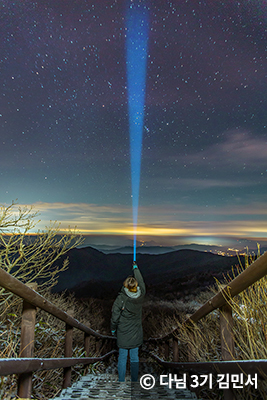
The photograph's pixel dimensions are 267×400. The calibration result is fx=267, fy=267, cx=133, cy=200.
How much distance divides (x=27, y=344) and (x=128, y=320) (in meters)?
2.84

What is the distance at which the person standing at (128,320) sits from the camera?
4634mm


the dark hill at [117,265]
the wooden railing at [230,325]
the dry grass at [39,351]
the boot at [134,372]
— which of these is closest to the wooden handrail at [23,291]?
the dry grass at [39,351]

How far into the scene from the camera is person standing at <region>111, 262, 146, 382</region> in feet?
15.2

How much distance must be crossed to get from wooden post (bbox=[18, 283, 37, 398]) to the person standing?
245 centimetres

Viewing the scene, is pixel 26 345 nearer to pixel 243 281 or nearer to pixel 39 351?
pixel 243 281

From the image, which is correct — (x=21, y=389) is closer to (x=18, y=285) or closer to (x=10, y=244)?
(x=18, y=285)

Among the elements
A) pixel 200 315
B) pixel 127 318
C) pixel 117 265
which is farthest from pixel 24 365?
pixel 117 265

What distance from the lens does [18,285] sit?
6.57ft

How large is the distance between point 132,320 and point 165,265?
6693 cm

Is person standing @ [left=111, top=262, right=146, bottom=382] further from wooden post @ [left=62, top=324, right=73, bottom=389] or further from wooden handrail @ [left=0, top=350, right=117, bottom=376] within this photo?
wooden handrail @ [left=0, top=350, right=117, bottom=376]

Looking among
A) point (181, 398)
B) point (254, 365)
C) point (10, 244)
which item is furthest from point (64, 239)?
point (254, 365)

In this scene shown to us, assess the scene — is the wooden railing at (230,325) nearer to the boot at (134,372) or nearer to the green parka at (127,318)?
→ the green parka at (127,318)

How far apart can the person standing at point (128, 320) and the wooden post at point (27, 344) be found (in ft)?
8.04

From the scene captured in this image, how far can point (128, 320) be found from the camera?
15.6ft
